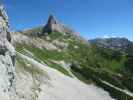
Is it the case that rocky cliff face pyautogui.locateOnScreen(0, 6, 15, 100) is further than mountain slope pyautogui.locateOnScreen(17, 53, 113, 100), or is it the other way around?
mountain slope pyautogui.locateOnScreen(17, 53, 113, 100)

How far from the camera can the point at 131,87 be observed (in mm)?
154750

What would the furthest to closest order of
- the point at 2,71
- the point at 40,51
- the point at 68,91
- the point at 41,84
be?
the point at 40,51 → the point at 68,91 → the point at 41,84 → the point at 2,71

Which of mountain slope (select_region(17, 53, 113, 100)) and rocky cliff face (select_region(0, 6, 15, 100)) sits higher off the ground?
rocky cliff face (select_region(0, 6, 15, 100))

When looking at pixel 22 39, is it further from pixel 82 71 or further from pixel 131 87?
pixel 131 87

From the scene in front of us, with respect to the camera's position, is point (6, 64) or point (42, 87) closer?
point (6, 64)

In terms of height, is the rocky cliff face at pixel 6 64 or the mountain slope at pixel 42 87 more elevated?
the rocky cliff face at pixel 6 64

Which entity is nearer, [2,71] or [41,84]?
[2,71]

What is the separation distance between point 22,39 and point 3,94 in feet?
445

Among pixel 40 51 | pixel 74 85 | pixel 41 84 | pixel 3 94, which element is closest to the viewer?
pixel 3 94

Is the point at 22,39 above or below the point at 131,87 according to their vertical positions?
above

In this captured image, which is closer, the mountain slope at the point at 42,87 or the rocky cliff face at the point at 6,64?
the rocky cliff face at the point at 6,64

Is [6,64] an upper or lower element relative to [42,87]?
upper

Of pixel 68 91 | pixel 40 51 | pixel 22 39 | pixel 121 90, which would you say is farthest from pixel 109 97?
pixel 22 39

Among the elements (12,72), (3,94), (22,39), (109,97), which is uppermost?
(22,39)
